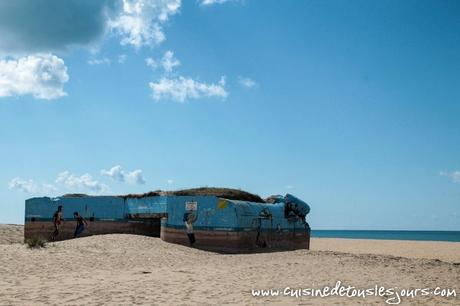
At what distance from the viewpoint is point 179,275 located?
1226cm

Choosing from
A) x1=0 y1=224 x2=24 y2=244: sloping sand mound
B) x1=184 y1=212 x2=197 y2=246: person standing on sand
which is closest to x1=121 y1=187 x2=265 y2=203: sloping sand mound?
x1=184 y1=212 x2=197 y2=246: person standing on sand

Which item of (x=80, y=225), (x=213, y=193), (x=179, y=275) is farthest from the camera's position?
(x=80, y=225)

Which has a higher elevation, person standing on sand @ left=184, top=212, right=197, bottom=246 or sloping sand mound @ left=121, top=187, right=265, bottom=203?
sloping sand mound @ left=121, top=187, right=265, bottom=203

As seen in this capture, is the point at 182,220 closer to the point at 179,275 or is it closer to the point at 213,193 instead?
the point at 213,193

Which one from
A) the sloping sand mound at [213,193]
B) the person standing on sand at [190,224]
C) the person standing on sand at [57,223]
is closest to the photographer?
the person standing on sand at [190,224]

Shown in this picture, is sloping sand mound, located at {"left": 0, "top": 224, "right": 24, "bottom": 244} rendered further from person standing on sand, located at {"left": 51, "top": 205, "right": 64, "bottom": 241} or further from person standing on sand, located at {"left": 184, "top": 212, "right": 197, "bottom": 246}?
person standing on sand, located at {"left": 184, "top": 212, "right": 197, "bottom": 246}

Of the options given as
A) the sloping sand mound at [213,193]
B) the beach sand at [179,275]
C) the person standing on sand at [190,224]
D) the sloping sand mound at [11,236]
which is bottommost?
the sloping sand mound at [11,236]

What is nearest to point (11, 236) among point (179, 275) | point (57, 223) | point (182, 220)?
point (57, 223)

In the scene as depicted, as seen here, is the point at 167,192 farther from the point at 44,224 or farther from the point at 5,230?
the point at 5,230

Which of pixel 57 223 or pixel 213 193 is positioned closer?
pixel 213 193

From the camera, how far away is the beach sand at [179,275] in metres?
9.10

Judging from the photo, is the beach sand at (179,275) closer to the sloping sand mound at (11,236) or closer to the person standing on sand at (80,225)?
the person standing on sand at (80,225)

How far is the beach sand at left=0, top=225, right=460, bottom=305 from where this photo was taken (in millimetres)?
9102

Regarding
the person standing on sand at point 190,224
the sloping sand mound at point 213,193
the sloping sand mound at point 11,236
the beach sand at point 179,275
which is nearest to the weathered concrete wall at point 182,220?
the person standing on sand at point 190,224
